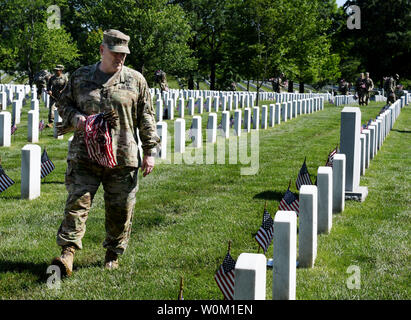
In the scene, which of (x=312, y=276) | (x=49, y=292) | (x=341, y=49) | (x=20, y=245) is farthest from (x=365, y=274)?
(x=341, y=49)

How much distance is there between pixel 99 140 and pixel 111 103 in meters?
0.40

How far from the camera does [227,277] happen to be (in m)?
4.49

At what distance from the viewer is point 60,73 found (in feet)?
58.7

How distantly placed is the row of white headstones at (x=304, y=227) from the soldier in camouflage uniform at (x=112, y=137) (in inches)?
65.0

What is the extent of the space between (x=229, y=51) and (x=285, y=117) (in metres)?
27.4

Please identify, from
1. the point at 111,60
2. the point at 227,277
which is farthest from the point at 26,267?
the point at 227,277

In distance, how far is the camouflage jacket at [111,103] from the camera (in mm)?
5469

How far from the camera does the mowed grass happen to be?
5.35 meters

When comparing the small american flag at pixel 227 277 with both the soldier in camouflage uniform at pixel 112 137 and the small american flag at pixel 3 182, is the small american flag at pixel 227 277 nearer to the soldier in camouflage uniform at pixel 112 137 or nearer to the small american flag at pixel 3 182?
the soldier in camouflage uniform at pixel 112 137

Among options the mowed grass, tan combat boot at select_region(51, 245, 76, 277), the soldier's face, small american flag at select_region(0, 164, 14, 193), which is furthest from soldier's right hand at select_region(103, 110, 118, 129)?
small american flag at select_region(0, 164, 14, 193)

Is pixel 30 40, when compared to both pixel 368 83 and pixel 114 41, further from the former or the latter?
pixel 114 41

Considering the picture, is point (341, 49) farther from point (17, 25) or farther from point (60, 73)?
point (60, 73)

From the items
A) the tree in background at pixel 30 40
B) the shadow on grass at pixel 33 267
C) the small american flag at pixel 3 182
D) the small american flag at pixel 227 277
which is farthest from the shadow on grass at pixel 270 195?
the tree in background at pixel 30 40

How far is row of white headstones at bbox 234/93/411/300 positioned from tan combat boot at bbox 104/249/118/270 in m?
1.76
